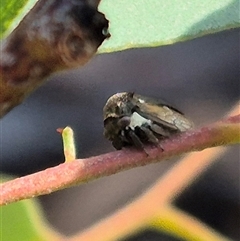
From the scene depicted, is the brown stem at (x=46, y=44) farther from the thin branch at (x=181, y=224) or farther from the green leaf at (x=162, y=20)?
the thin branch at (x=181, y=224)

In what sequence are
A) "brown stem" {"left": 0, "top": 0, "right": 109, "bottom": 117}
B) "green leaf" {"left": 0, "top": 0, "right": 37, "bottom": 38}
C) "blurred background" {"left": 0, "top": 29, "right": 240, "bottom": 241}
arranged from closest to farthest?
"brown stem" {"left": 0, "top": 0, "right": 109, "bottom": 117} → "green leaf" {"left": 0, "top": 0, "right": 37, "bottom": 38} → "blurred background" {"left": 0, "top": 29, "right": 240, "bottom": 241}

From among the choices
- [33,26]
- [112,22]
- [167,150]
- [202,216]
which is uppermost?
[202,216]

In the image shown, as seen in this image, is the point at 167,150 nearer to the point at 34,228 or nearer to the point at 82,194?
the point at 34,228

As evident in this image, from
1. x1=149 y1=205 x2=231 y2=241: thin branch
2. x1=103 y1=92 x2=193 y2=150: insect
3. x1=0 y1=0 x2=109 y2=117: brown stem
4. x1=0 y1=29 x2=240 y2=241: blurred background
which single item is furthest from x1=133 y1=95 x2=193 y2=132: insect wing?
x1=0 y1=29 x2=240 y2=241: blurred background

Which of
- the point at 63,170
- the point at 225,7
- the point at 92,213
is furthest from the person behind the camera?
the point at 92,213

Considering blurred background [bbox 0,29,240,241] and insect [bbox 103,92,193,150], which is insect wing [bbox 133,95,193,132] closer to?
insect [bbox 103,92,193,150]

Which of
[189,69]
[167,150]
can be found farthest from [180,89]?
[167,150]
